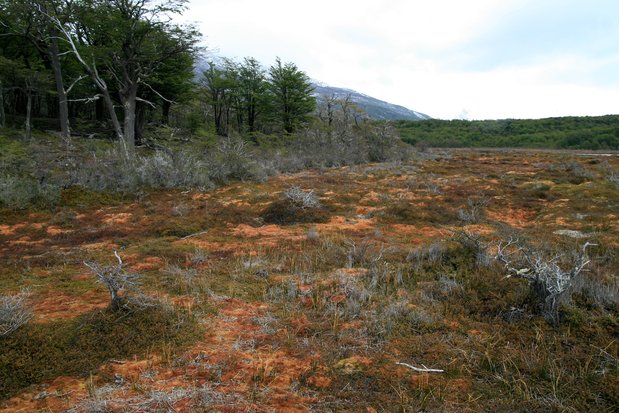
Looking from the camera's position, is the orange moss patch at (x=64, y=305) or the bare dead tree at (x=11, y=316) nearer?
the bare dead tree at (x=11, y=316)

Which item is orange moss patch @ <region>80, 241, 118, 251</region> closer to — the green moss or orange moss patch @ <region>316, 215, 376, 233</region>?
the green moss

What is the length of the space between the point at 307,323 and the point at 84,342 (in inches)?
80.1

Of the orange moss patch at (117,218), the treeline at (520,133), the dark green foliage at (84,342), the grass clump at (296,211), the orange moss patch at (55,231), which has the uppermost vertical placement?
the treeline at (520,133)

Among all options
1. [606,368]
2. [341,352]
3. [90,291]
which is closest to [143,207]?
[90,291]

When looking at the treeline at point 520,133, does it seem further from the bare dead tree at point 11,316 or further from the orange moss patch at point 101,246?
the bare dead tree at point 11,316

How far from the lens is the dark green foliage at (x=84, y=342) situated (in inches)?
116

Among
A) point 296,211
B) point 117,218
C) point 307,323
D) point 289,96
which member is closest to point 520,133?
point 289,96

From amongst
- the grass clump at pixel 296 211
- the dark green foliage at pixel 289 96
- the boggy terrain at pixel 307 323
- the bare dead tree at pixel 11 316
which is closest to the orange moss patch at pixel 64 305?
the boggy terrain at pixel 307 323

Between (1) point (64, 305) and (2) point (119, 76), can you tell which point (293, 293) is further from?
(2) point (119, 76)

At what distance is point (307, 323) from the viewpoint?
3740mm

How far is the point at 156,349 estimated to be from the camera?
3.28m

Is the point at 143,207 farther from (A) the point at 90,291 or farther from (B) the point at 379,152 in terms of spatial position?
(B) the point at 379,152

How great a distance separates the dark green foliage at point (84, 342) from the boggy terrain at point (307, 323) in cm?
1

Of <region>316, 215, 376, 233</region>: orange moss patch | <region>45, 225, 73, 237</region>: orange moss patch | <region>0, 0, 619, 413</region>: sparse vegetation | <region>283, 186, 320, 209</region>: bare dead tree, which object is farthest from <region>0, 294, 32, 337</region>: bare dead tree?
<region>283, 186, 320, 209</region>: bare dead tree
